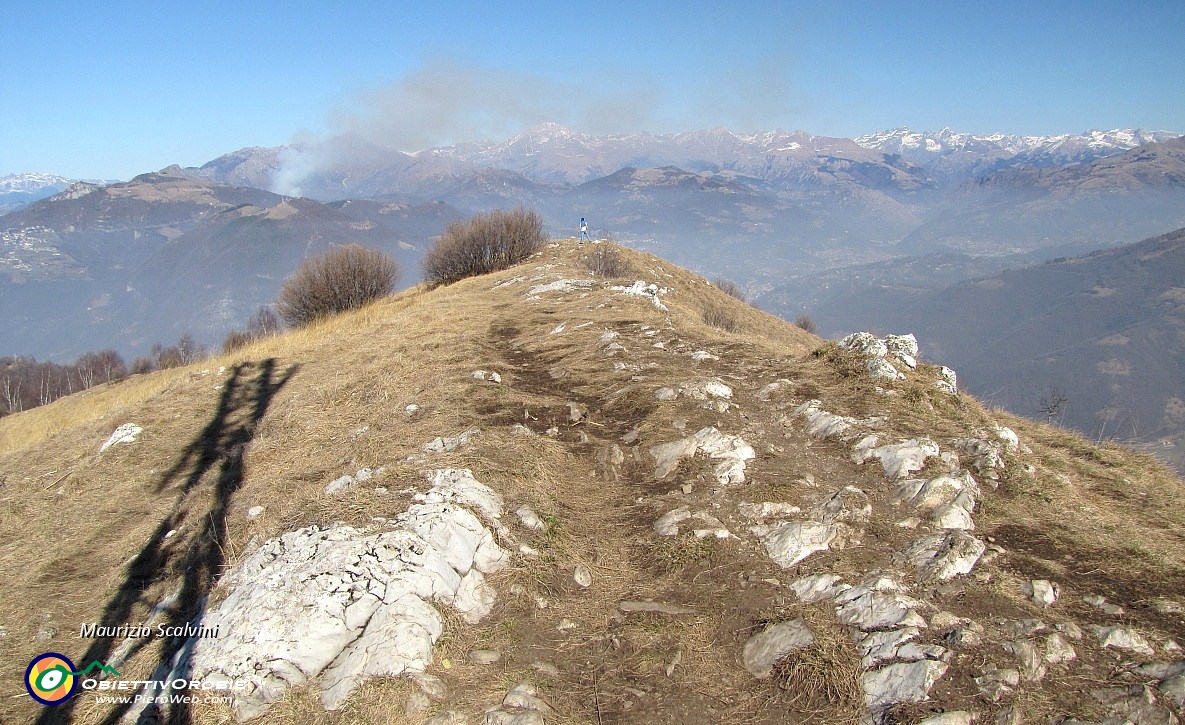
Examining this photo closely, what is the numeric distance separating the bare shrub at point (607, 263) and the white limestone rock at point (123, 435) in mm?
19198

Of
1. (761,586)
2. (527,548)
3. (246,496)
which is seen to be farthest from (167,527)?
(761,586)

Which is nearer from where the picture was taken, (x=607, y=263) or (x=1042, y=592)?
(x=1042, y=592)

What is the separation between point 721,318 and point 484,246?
14.5 metres

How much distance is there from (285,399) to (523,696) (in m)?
9.65

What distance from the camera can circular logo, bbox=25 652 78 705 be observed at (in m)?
4.68

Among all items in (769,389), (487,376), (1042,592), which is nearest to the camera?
(1042,592)

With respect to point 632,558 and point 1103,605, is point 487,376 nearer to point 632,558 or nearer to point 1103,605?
point 632,558

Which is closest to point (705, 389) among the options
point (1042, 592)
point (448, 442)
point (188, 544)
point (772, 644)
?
point (448, 442)

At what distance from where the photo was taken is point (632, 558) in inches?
224

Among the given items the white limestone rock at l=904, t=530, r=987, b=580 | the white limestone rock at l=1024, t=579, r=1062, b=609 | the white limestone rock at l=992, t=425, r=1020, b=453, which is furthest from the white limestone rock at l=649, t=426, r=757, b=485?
the white limestone rock at l=992, t=425, r=1020, b=453

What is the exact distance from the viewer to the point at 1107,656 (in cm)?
388

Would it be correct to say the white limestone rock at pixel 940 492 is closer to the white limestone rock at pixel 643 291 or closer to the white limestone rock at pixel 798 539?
the white limestone rock at pixel 798 539

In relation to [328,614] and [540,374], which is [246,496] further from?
[540,374]

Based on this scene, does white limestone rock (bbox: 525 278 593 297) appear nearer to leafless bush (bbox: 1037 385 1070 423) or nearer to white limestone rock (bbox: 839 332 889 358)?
white limestone rock (bbox: 839 332 889 358)
